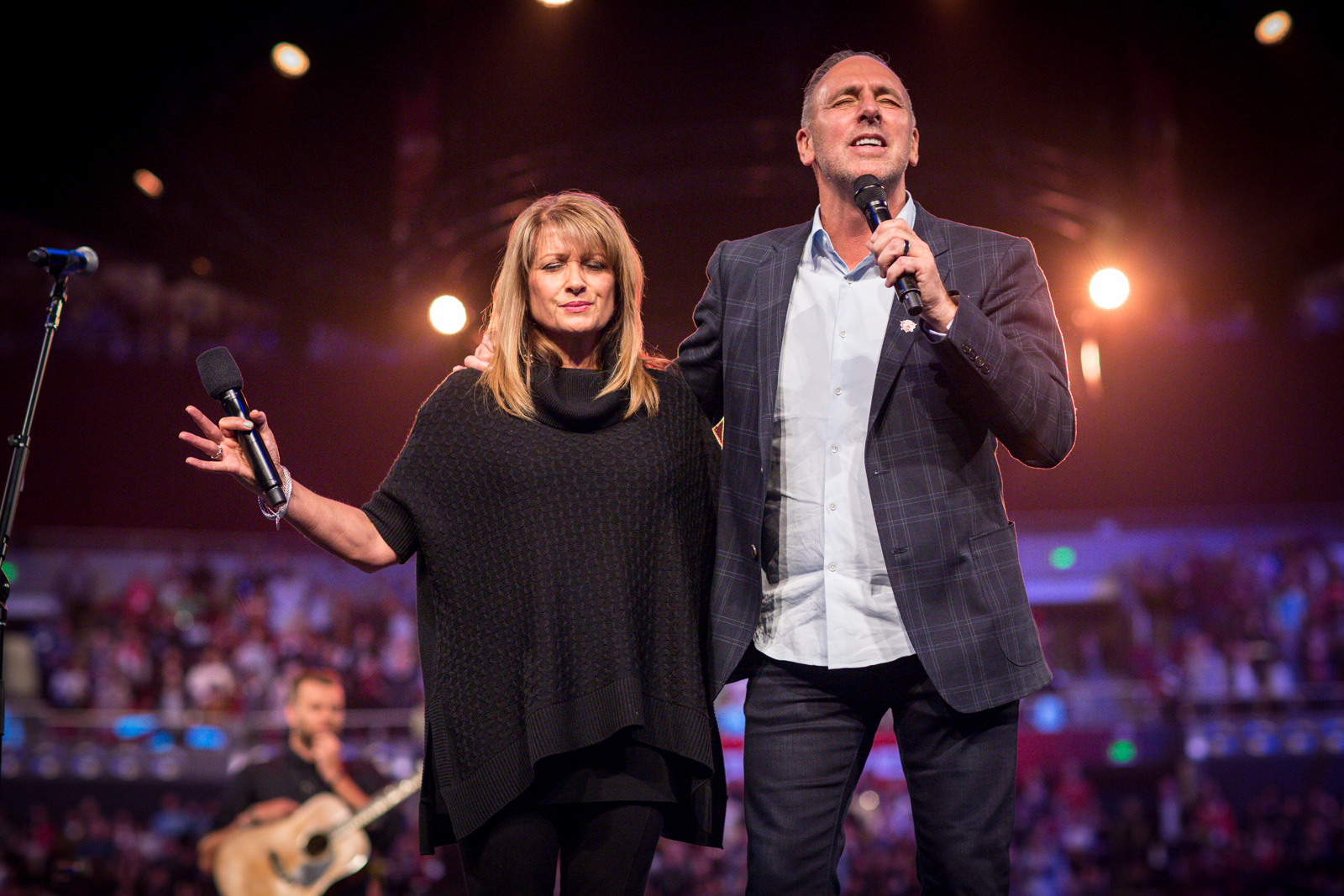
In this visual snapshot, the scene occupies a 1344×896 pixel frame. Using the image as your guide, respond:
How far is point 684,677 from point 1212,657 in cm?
965

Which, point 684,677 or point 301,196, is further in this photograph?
point 301,196

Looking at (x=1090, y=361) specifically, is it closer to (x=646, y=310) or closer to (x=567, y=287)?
(x=646, y=310)

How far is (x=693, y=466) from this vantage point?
1.90 metres

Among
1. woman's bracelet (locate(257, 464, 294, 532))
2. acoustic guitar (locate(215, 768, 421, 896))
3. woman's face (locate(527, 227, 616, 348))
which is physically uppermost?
woman's face (locate(527, 227, 616, 348))

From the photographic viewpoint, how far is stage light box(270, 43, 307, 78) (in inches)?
205

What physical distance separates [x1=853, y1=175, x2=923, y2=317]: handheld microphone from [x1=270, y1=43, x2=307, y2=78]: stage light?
4.18 metres

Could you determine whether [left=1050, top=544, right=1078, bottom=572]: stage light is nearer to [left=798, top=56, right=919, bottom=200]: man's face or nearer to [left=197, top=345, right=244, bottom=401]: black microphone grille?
[left=798, top=56, right=919, bottom=200]: man's face

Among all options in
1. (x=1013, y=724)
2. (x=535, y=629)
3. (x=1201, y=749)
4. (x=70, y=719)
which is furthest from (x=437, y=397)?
(x=1201, y=749)

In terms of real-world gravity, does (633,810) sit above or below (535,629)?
below

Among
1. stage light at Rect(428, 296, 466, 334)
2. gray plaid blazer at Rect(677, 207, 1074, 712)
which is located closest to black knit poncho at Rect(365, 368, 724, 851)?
gray plaid blazer at Rect(677, 207, 1074, 712)

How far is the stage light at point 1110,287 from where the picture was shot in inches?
258

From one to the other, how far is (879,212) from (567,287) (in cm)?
52

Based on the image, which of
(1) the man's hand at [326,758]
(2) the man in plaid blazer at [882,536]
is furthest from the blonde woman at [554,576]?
(1) the man's hand at [326,758]

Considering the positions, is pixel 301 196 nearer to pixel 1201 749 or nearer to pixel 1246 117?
pixel 1246 117
